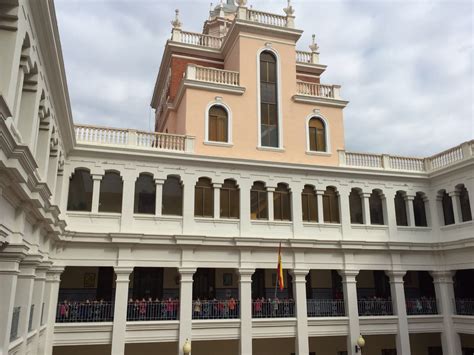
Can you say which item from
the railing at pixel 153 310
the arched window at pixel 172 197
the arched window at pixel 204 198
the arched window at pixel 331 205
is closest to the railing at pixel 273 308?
the railing at pixel 153 310

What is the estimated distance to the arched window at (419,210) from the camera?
71.5 ft

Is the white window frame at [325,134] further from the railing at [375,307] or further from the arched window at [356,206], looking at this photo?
the railing at [375,307]

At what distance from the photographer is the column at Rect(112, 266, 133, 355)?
53.5ft

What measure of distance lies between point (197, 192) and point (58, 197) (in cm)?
563

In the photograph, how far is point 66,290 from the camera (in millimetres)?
18438

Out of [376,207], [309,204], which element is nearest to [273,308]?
[309,204]

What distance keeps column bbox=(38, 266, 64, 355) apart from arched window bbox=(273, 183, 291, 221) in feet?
30.8

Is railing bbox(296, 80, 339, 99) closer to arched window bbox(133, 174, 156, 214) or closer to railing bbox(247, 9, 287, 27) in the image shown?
railing bbox(247, 9, 287, 27)

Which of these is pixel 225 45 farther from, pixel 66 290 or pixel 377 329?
pixel 377 329

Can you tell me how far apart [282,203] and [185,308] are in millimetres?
6385

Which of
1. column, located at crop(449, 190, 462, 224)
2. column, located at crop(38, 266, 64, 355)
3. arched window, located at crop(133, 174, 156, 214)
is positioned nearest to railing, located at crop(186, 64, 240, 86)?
arched window, located at crop(133, 174, 156, 214)

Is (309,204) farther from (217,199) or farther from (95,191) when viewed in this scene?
(95,191)

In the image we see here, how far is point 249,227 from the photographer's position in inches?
745

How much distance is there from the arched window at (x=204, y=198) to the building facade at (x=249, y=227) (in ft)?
0.21
